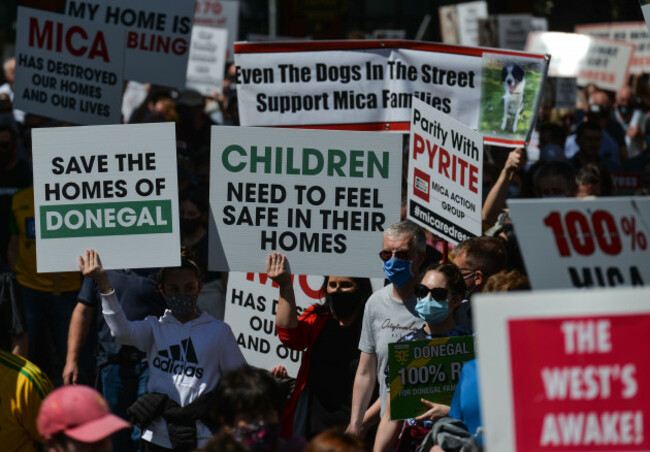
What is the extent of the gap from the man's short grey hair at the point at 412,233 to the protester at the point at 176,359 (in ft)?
2.95

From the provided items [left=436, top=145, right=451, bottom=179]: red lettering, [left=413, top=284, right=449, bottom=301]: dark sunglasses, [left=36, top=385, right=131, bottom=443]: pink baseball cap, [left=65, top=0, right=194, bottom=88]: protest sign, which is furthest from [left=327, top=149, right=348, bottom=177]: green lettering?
[left=65, top=0, right=194, bottom=88]: protest sign

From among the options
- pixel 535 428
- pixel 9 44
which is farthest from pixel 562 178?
pixel 9 44

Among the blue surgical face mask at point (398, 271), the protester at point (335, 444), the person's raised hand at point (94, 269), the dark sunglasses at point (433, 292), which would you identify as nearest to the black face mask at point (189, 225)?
the person's raised hand at point (94, 269)

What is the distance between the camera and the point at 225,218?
608cm

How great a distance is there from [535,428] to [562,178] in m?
4.91

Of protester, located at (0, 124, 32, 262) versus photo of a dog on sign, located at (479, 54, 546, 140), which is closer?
photo of a dog on sign, located at (479, 54, 546, 140)

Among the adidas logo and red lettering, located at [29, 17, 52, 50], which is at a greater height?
red lettering, located at [29, 17, 52, 50]

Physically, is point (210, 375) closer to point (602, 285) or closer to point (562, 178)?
point (602, 285)

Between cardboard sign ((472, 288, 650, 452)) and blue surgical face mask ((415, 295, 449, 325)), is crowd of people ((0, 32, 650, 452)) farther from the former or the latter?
cardboard sign ((472, 288, 650, 452))

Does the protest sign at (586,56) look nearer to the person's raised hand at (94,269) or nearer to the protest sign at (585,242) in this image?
the person's raised hand at (94,269)

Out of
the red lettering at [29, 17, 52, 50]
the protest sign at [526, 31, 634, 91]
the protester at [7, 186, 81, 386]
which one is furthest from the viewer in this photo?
the protest sign at [526, 31, 634, 91]

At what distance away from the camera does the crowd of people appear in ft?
13.6

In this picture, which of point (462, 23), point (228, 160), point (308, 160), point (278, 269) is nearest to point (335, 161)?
point (308, 160)

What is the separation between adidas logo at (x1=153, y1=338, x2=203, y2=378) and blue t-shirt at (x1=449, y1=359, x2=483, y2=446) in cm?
139
